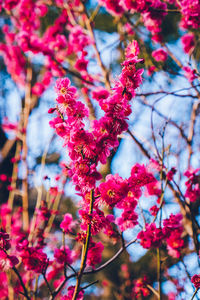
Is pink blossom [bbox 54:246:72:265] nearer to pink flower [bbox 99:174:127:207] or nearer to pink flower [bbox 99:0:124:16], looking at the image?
pink flower [bbox 99:174:127:207]

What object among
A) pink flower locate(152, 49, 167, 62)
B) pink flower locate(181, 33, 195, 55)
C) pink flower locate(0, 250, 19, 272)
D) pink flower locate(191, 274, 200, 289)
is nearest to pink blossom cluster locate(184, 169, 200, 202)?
pink flower locate(191, 274, 200, 289)

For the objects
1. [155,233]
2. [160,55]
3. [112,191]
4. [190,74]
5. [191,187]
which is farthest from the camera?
[160,55]

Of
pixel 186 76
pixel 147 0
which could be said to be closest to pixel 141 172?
pixel 186 76

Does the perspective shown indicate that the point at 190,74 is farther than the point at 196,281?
Yes

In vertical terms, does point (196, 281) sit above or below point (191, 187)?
below

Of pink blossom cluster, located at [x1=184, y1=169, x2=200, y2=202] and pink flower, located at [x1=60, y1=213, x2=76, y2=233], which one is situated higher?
pink blossom cluster, located at [x1=184, y1=169, x2=200, y2=202]

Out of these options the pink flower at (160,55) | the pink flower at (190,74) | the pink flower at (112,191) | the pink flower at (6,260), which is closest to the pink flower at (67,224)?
the pink flower at (6,260)

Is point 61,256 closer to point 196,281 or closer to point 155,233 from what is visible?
point 155,233

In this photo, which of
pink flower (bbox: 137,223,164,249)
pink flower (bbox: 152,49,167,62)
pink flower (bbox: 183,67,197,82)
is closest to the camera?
pink flower (bbox: 137,223,164,249)

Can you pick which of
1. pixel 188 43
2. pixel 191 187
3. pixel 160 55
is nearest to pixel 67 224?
pixel 191 187

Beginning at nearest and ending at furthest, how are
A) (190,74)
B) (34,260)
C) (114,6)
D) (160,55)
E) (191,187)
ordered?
(34,260) < (191,187) < (190,74) < (114,6) < (160,55)

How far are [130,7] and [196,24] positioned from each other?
66 centimetres

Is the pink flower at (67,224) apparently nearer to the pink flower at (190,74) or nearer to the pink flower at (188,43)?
the pink flower at (190,74)

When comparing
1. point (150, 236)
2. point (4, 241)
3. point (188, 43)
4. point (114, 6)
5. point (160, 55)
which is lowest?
point (150, 236)
